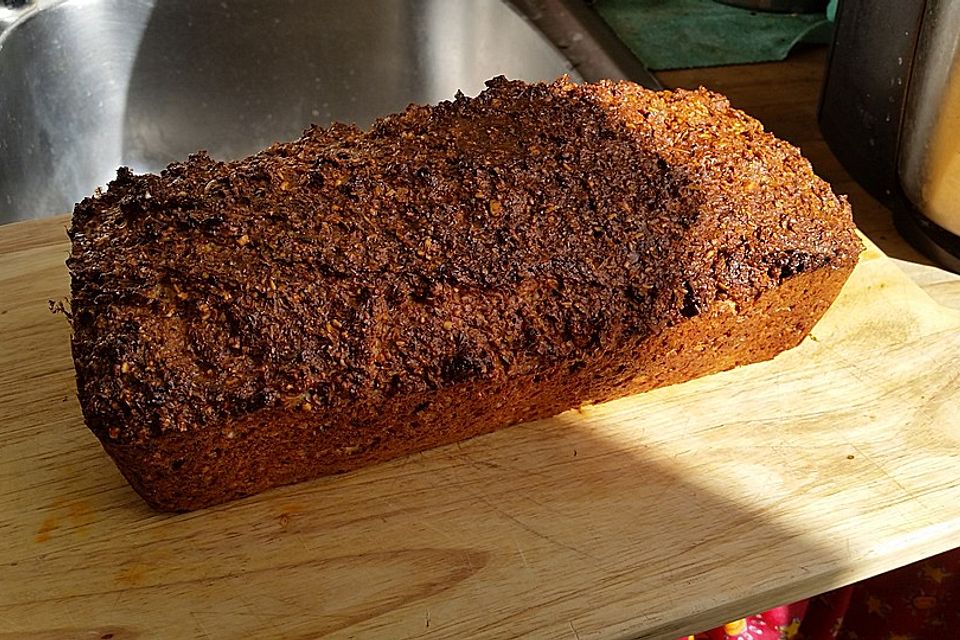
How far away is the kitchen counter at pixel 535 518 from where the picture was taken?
1.08m

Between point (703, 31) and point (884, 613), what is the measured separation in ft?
5.02

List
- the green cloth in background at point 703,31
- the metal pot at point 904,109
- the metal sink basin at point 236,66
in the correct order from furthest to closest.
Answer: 1. the green cloth in background at point 703,31
2. the metal sink basin at point 236,66
3. the metal pot at point 904,109

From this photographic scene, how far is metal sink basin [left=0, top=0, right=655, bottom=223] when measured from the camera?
1962 mm

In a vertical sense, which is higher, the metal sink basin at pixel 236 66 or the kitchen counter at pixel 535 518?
the metal sink basin at pixel 236 66

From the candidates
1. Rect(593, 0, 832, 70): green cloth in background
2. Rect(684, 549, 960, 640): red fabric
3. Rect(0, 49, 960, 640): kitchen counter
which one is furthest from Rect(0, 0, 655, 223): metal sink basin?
Rect(684, 549, 960, 640): red fabric

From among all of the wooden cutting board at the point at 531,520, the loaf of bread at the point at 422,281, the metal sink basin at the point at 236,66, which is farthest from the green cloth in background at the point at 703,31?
the wooden cutting board at the point at 531,520

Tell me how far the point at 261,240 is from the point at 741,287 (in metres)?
0.61

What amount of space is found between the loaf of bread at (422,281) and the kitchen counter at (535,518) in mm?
52

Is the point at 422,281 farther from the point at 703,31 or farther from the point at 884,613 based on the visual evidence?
the point at 703,31

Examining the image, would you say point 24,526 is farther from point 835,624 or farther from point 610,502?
point 835,624

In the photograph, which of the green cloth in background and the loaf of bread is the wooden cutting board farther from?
the green cloth in background

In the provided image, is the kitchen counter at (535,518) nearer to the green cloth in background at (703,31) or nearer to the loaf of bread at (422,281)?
the loaf of bread at (422,281)

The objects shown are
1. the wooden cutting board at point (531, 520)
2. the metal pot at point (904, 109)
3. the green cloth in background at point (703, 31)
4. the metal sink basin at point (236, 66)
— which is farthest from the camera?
the green cloth in background at point (703, 31)

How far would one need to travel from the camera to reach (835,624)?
158 cm
